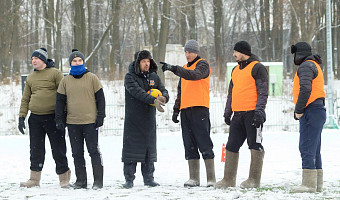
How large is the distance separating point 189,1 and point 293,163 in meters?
19.2

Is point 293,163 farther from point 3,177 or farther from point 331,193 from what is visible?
point 3,177

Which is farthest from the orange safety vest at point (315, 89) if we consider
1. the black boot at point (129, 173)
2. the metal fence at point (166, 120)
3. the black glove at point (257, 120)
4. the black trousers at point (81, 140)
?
the metal fence at point (166, 120)

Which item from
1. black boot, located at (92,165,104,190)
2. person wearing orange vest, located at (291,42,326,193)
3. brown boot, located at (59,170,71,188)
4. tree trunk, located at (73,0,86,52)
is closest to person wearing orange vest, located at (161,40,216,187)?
black boot, located at (92,165,104,190)

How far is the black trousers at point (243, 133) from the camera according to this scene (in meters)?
7.16

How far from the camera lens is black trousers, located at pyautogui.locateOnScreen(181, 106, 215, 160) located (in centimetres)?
770

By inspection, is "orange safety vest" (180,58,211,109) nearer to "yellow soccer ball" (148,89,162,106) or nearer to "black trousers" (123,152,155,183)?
"yellow soccer ball" (148,89,162,106)

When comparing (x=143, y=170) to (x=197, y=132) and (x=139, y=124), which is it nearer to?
(x=139, y=124)

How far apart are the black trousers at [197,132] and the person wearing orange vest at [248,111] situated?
0.41 metres

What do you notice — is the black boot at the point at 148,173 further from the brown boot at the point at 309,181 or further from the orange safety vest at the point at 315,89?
the orange safety vest at the point at 315,89

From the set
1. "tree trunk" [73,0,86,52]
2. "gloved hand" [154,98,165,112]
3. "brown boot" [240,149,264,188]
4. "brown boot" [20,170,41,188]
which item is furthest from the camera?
"tree trunk" [73,0,86,52]

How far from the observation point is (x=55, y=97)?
7797mm

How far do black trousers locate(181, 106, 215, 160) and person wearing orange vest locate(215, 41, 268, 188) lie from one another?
0.41 meters

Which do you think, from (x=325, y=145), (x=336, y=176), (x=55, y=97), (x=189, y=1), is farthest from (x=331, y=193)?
(x=189, y=1)

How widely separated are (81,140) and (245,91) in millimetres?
2298
